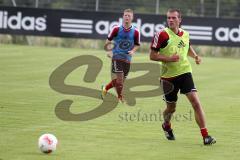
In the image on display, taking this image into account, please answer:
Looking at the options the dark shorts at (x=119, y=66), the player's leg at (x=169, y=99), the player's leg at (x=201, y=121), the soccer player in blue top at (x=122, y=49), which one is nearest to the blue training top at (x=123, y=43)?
the soccer player in blue top at (x=122, y=49)

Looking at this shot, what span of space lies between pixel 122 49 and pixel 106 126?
523 cm

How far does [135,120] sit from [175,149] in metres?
3.75

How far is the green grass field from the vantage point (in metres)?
12.0

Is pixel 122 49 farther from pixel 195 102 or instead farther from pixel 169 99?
pixel 195 102

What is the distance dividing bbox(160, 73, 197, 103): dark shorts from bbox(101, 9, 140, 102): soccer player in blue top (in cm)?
601

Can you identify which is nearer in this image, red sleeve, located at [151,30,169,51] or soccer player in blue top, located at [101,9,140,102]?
red sleeve, located at [151,30,169,51]

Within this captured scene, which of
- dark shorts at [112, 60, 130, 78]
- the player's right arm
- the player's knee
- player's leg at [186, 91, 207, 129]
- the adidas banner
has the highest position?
the player's right arm

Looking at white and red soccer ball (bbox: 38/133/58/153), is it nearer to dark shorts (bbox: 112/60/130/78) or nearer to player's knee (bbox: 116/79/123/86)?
player's knee (bbox: 116/79/123/86)

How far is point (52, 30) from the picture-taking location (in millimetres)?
39938

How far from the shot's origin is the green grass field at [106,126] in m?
12.0

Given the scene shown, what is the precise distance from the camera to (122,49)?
20.0m

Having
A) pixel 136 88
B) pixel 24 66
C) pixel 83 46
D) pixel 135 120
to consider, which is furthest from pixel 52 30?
pixel 135 120

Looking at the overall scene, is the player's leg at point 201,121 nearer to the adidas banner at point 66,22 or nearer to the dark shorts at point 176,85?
the dark shorts at point 176,85

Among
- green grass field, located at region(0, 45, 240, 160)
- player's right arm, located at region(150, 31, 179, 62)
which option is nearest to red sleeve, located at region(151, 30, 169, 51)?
player's right arm, located at region(150, 31, 179, 62)
